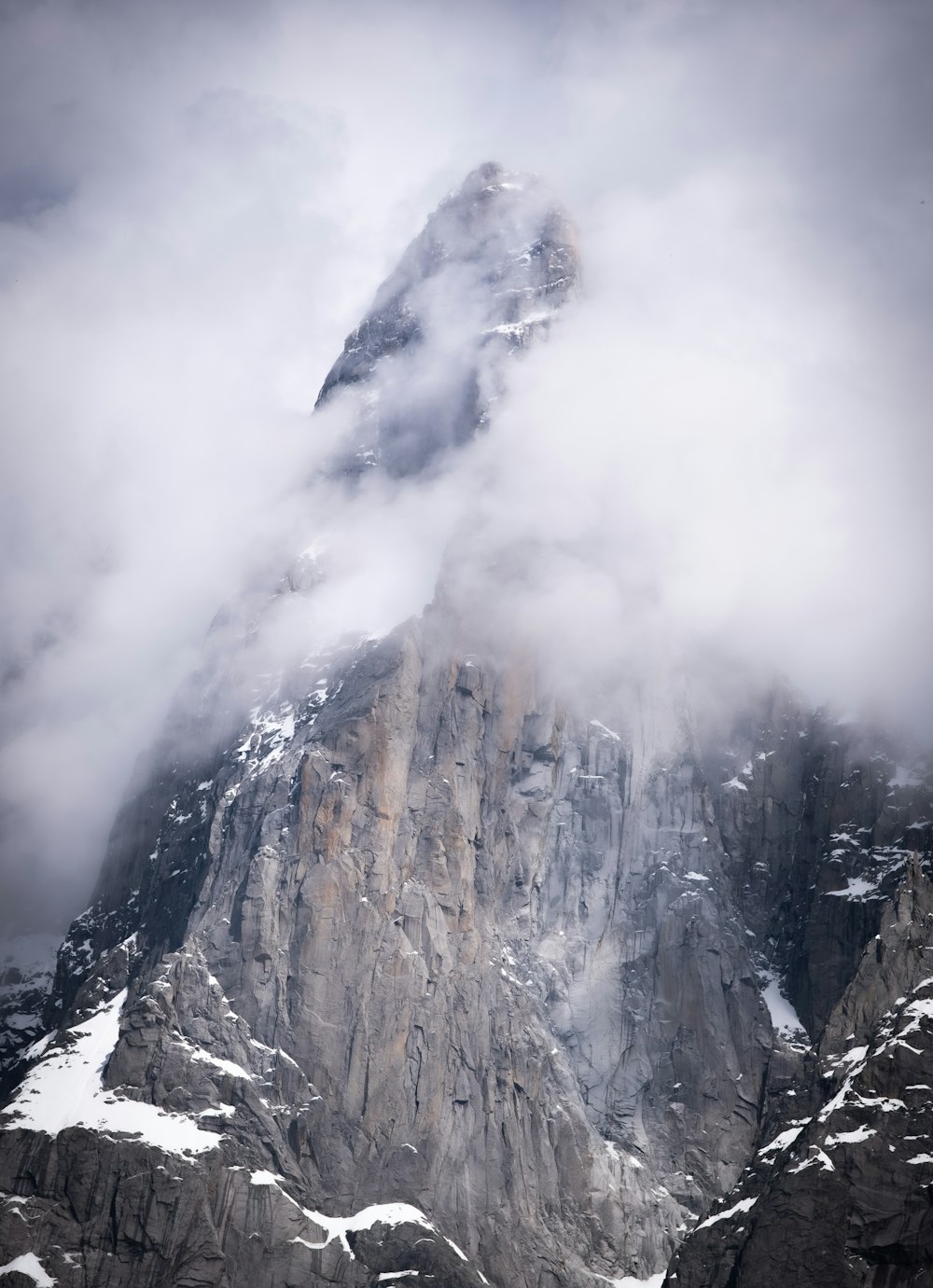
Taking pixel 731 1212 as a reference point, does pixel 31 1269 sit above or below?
below

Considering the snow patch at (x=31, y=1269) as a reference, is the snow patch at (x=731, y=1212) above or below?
above

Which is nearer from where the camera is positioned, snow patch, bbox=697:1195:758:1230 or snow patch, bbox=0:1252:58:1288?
snow patch, bbox=0:1252:58:1288

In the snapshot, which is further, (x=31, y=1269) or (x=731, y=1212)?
(x=731, y=1212)

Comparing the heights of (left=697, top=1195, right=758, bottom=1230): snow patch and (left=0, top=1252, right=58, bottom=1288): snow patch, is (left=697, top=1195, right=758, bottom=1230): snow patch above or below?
above

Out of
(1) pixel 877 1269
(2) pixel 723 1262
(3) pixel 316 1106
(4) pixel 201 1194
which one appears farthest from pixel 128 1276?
(1) pixel 877 1269

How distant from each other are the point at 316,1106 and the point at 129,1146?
895 inches

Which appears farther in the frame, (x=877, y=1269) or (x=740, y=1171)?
(x=740, y=1171)

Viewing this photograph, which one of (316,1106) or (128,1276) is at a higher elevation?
(316,1106)

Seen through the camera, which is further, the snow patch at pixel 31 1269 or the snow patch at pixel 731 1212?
the snow patch at pixel 731 1212

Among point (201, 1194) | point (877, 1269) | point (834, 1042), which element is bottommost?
point (877, 1269)

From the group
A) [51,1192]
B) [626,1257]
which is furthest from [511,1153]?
[51,1192]

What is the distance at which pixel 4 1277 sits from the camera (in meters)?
180

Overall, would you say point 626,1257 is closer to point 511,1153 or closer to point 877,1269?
point 511,1153

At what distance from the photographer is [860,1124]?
18212cm
